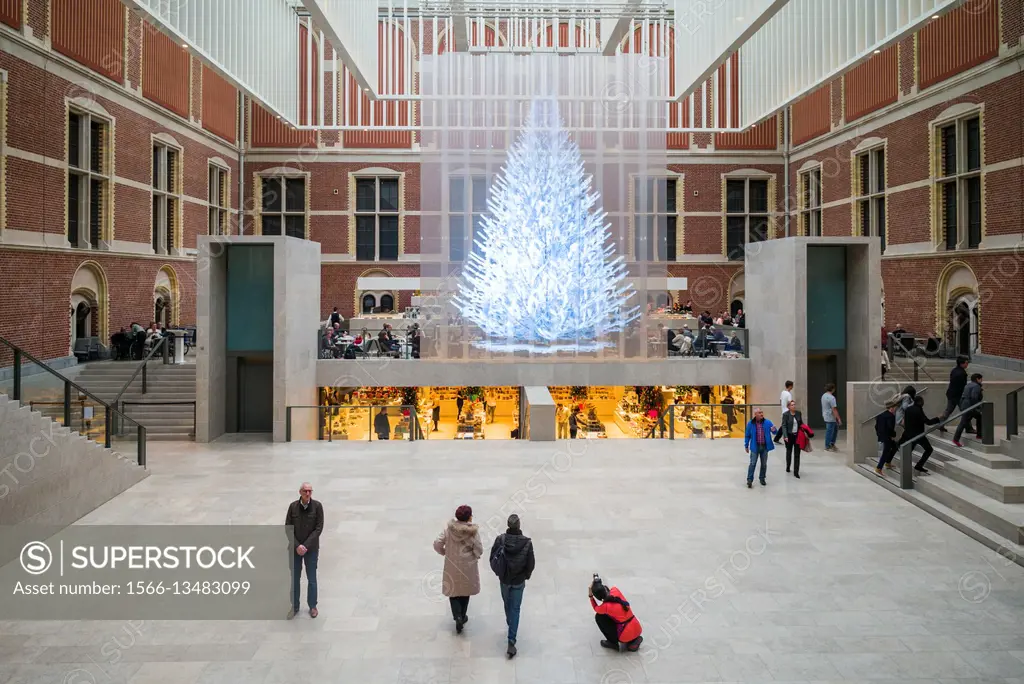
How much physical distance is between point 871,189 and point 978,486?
19.0m

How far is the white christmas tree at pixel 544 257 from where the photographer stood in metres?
20.9

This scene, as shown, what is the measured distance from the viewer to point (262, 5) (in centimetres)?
1530

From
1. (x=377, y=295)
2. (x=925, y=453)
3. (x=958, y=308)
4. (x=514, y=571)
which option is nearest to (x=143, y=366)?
(x=514, y=571)

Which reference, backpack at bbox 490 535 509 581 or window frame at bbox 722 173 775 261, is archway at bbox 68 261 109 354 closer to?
backpack at bbox 490 535 509 581

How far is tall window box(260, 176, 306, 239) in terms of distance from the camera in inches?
1284

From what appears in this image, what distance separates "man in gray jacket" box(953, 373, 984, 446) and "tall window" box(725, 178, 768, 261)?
22.6 m

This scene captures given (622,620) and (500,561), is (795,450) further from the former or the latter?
(500,561)

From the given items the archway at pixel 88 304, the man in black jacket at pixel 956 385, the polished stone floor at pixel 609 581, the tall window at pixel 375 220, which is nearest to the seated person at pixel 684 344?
the polished stone floor at pixel 609 581

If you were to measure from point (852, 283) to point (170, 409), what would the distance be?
15.8 metres

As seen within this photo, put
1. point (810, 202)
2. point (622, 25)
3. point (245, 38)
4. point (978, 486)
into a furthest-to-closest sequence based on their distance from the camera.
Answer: point (810, 202) → point (622, 25) → point (245, 38) → point (978, 486)

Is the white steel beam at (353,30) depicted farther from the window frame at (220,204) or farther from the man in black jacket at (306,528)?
the window frame at (220,204)

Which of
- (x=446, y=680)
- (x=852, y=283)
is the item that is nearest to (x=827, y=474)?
(x=852, y=283)

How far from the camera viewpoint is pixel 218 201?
29.9m

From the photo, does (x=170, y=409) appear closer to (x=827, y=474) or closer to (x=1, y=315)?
(x=1, y=315)
